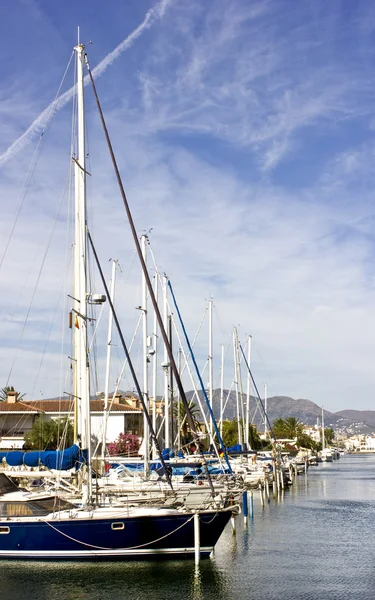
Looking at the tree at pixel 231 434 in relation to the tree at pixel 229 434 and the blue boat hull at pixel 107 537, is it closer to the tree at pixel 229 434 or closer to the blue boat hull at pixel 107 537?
the tree at pixel 229 434

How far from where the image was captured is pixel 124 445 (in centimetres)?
7744

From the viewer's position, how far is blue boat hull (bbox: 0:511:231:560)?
89.2ft

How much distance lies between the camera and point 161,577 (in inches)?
1019

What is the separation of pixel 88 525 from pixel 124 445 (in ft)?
167

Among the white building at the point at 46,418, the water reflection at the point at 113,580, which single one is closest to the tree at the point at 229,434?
the white building at the point at 46,418

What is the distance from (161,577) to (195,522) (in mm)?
2429

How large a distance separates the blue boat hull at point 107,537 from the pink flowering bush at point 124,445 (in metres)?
46.0

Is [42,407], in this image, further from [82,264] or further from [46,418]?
[82,264]

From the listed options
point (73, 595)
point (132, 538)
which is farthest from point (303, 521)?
point (73, 595)

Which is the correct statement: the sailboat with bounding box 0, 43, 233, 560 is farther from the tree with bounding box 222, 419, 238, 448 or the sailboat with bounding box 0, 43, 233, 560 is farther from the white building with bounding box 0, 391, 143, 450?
the tree with bounding box 222, 419, 238, 448

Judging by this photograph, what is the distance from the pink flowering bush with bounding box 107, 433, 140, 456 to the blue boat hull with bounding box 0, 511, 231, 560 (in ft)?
151

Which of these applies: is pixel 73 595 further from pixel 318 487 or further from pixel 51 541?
pixel 318 487

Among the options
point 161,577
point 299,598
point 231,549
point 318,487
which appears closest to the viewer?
point 299,598

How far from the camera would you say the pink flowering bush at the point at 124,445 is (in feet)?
246
